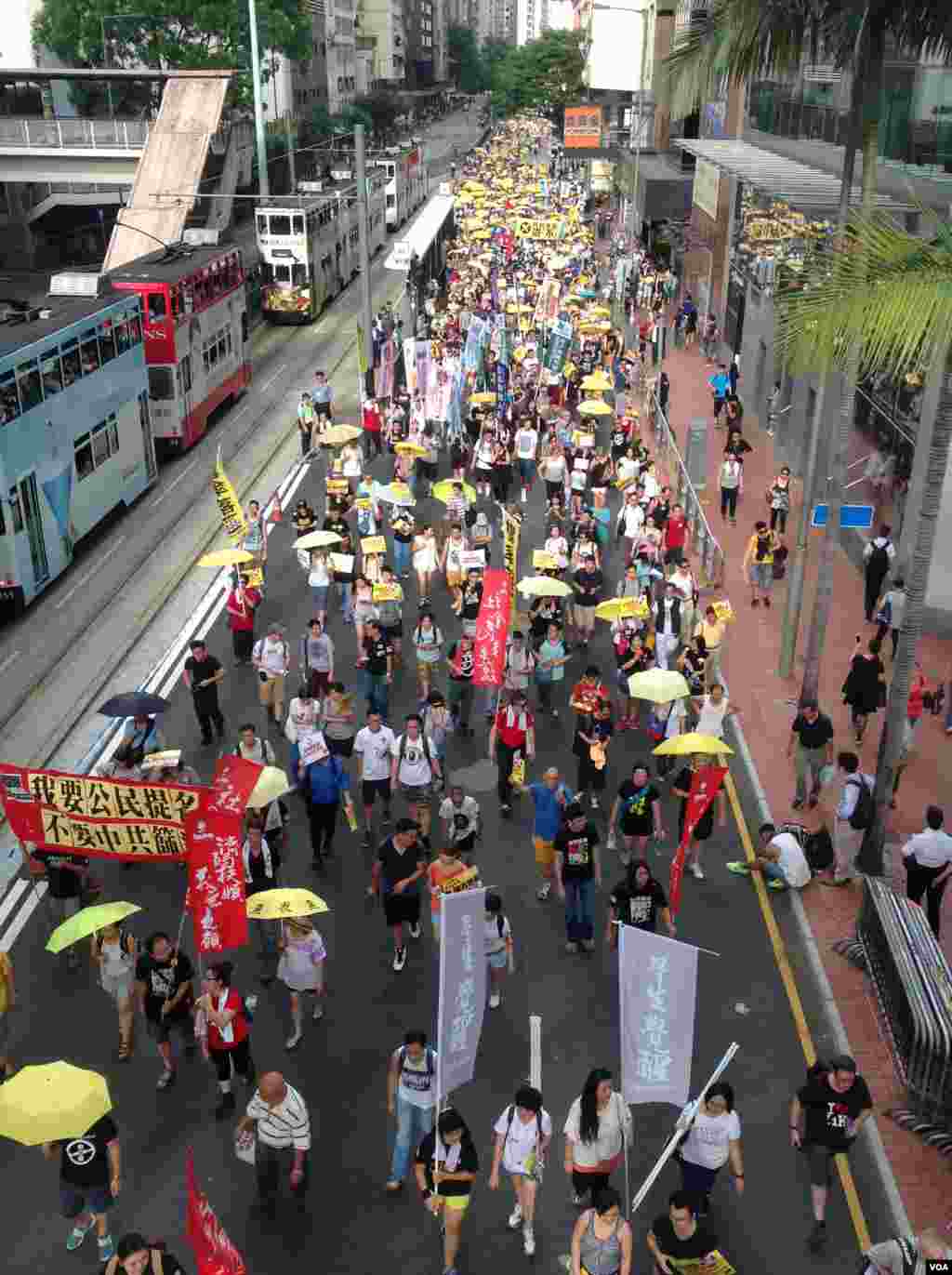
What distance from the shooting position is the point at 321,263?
4678cm

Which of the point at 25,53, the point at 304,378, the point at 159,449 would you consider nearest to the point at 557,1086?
the point at 159,449

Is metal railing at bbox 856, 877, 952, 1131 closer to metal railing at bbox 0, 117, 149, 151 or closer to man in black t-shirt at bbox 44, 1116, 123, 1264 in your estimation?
man in black t-shirt at bbox 44, 1116, 123, 1264

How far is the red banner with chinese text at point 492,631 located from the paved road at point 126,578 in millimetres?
5408

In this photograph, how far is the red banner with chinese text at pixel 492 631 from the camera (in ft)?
45.1

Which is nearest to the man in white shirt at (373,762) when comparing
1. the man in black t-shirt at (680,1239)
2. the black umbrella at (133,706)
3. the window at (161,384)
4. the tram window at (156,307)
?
the black umbrella at (133,706)

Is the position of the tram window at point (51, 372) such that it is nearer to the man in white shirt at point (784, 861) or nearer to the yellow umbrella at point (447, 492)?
the yellow umbrella at point (447, 492)

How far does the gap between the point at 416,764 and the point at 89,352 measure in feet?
40.0

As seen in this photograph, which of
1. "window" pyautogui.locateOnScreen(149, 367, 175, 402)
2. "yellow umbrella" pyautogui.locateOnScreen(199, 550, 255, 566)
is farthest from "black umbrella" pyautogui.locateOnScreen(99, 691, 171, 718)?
"window" pyautogui.locateOnScreen(149, 367, 175, 402)

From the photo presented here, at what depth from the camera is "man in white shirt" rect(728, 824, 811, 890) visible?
12172mm

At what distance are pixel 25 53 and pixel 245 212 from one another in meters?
13.8

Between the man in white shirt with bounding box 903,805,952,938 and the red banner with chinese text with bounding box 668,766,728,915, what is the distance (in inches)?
68.3

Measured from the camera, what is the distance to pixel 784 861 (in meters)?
12.2

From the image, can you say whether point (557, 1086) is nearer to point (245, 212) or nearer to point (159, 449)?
point (159, 449)

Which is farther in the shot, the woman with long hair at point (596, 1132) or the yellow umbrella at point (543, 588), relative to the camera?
the yellow umbrella at point (543, 588)
